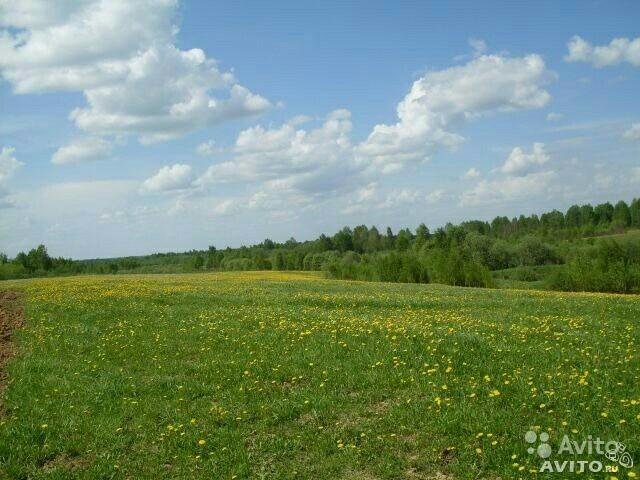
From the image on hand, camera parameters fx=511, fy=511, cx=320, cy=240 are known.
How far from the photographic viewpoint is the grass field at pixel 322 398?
7.20 meters

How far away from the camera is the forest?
60.9 metres

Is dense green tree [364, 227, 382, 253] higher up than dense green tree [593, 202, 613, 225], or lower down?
lower down

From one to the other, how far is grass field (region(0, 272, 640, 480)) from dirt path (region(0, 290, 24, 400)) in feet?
1.58

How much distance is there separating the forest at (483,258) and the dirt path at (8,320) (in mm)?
48393

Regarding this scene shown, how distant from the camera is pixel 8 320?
20.2 metres

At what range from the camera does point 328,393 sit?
31.0ft

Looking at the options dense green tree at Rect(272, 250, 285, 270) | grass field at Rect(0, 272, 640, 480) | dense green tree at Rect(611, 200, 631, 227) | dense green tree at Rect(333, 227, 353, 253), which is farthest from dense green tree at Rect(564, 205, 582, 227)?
grass field at Rect(0, 272, 640, 480)

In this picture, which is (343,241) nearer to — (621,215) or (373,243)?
(373,243)

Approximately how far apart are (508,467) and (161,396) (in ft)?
22.0

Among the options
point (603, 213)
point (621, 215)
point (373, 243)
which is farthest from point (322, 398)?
point (603, 213)

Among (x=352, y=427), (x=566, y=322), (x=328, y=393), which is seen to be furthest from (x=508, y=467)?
(x=566, y=322)

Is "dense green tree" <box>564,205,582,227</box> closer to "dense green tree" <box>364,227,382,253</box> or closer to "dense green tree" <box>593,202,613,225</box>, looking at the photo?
"dense green tree" <box>593,202,613,225</box>

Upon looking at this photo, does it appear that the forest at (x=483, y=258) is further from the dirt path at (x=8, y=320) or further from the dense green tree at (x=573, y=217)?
the dirt path at (x=8, y=320)

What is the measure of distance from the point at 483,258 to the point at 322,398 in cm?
9709
